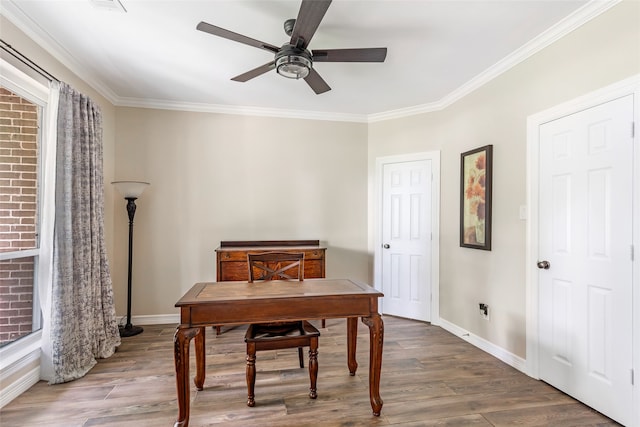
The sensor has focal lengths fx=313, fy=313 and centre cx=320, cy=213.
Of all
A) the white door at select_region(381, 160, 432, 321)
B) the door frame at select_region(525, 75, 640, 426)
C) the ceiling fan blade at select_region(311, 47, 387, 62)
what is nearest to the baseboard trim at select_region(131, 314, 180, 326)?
the white door at select_region(381, 160, 432, 321)

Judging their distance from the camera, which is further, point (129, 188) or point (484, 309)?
point (129, 188)

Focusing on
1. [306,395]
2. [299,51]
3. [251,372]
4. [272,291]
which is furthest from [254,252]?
[299,51]

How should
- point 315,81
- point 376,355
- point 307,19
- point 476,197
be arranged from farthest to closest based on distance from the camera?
point 476,197 < point 315,81 < point 376,355 < point 307,19

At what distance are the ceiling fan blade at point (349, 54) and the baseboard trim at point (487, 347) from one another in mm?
2685

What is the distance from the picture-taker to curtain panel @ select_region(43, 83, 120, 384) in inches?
94.7

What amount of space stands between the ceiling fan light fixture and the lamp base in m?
3.11

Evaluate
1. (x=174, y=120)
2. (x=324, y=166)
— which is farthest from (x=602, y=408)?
(x=174, y=120)

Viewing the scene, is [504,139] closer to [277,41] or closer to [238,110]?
[277,41]

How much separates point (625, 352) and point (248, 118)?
13.4 ft

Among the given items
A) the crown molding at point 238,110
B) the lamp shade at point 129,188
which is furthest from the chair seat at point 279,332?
→ the crown molding at point 238,110

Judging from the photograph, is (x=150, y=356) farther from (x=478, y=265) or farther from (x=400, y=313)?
(x=478, y=265)

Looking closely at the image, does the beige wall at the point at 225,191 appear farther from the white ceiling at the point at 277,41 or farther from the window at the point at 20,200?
the window at the point at 20,200

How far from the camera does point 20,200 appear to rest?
2428 millimetres

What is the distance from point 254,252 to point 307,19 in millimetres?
2313
